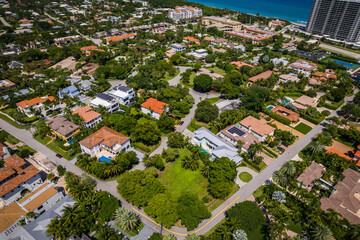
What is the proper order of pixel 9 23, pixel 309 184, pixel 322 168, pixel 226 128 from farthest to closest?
pixel 9 23
pixel 226 128
pixel 322 168
pixel 309 184

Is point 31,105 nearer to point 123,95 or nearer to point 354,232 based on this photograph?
point 123,95

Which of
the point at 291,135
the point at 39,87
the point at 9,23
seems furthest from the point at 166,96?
the point at 9,23

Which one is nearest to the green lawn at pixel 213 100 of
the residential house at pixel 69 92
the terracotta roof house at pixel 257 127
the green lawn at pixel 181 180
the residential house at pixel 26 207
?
the terracotta roof house at pixel 257 127

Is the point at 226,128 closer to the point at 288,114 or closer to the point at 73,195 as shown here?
the point at 288,114

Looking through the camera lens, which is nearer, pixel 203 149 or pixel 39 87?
pixel 203 149

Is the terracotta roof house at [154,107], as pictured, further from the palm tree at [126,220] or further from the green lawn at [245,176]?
the palm tree at [126,220]
